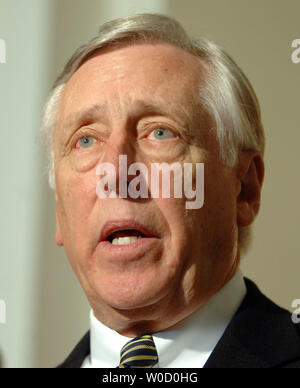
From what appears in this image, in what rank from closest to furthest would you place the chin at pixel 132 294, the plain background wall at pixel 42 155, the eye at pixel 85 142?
the chin at pixel 132 294 → the eye at pixel 85 142 → the plain background wall at pixel 42 155

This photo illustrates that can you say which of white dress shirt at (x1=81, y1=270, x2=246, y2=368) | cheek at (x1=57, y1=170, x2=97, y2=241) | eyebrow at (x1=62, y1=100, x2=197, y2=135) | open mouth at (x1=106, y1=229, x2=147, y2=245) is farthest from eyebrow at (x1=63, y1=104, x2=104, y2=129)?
white dress shirt at (x1=81, y1=270, x2=246, y2=368)

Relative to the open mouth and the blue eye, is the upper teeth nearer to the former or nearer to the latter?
the open mouth

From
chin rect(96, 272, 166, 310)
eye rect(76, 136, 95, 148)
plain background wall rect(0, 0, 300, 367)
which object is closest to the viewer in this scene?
chin rect(96, 272, 166, 310)

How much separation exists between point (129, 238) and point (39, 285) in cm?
67

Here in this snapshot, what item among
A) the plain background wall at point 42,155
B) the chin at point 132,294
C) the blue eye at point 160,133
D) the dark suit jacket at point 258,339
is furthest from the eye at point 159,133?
the plain background wall at point 42,155

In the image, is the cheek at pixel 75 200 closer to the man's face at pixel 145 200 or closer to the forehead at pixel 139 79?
the man's face at pixel 145 200

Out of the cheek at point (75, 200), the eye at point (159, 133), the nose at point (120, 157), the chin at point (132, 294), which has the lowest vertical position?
the chin at point (132, 294)

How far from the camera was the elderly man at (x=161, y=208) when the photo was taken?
1072 mm

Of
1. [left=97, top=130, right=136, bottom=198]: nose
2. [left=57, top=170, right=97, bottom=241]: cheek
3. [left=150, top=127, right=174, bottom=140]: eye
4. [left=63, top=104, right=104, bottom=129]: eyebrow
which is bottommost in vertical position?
[left=57, top=170, right=97, bottom=241]: cheek

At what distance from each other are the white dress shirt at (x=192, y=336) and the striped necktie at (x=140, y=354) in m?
0.01

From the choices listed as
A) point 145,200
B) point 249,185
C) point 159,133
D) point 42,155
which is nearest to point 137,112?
point 159,133

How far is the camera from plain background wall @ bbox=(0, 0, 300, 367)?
162 centimetres

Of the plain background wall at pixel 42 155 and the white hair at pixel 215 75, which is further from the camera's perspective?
the plain background wall at pixel 42 155
